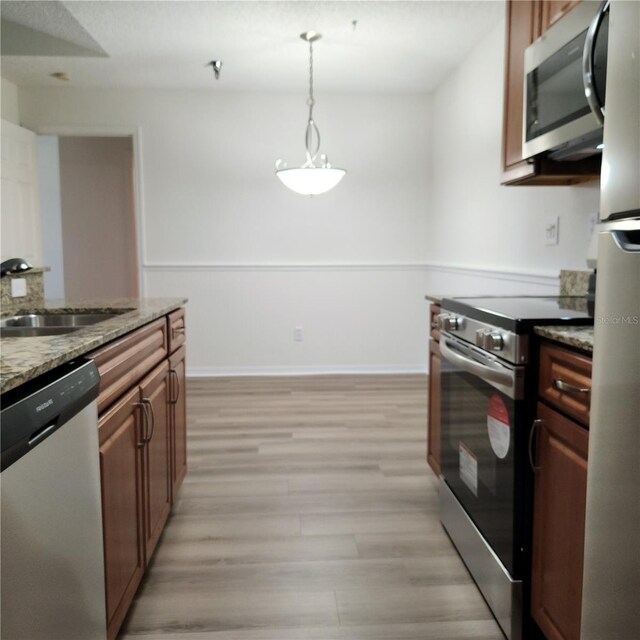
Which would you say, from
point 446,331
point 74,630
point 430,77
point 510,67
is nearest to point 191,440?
point 446,331

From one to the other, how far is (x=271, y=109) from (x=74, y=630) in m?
4.39

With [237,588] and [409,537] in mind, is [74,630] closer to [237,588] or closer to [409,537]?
[237,588]

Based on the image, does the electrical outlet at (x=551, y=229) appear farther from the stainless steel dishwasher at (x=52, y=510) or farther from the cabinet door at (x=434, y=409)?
the stainless steel dishwasher at (x=52, y=510)

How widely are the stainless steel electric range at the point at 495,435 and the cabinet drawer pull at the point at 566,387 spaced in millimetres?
108

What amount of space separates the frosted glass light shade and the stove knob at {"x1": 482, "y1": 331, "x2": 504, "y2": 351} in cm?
205

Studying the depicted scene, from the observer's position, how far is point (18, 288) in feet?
7.51

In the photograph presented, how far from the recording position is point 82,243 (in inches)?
230

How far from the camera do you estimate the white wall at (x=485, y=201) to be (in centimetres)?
267

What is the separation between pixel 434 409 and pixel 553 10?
1572mm

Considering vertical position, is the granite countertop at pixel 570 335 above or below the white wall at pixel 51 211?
below

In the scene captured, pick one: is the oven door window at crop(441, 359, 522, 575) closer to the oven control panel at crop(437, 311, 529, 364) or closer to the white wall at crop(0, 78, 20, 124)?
the oven control panel at crop(437, 311, 529, 364)

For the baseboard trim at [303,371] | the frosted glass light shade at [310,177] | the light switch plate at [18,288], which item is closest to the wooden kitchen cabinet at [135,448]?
the light switch plate at [18,288]

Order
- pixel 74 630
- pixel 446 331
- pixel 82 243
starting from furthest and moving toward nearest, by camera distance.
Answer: pixel 82 243 → pixel 446 331 → pixel 74 630

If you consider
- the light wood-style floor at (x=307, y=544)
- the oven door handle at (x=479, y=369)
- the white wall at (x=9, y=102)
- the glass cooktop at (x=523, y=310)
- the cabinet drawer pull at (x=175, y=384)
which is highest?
the white wall at (x=9, y=102)
